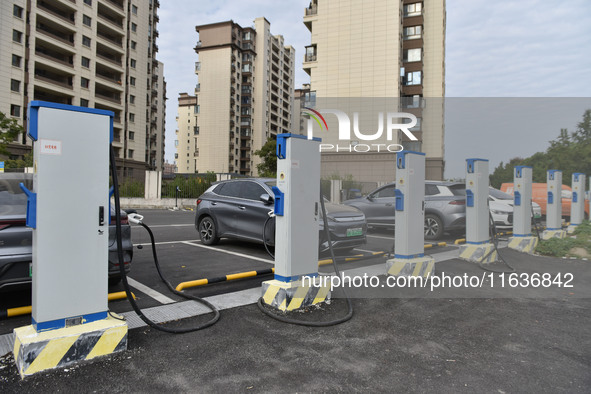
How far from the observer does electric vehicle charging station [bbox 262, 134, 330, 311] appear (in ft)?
14.2

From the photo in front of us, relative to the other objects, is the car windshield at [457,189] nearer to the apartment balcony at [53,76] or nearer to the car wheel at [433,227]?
the car wheel at [433,227]

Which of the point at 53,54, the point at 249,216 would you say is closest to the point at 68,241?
the point at 249,216

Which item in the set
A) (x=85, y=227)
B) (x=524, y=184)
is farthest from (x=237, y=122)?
(x=85, y=227)

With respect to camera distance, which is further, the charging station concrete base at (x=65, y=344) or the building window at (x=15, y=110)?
the building window at (x=15, y=110)

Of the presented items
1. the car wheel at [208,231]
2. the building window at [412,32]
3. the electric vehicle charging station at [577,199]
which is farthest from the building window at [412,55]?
the car wheel at [208,231]

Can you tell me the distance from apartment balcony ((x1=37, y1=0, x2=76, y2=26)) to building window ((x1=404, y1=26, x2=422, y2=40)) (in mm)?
34291

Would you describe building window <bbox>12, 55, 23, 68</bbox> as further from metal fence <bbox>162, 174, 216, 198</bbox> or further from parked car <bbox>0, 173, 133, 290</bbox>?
parked car <bbox>0, 173, 133, 290</bbox>

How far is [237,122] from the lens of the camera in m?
74.9

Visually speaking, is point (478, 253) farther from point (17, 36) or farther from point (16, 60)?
point (17, 36)

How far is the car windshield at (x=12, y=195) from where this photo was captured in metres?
3.98

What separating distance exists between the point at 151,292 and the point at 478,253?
18.9 ft

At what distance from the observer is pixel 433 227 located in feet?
34.6

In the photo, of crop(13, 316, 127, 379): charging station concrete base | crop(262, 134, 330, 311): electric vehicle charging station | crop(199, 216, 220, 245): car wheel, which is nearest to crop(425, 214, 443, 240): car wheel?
crop(199, 216, 220, 245): car wheel

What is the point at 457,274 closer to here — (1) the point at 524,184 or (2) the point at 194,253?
(1) the point at 524,184
